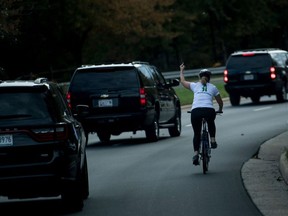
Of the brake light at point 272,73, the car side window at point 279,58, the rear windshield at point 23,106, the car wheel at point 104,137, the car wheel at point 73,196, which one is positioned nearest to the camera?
the rear windshield at point 23,106

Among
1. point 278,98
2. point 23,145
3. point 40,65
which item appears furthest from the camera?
point 40,65

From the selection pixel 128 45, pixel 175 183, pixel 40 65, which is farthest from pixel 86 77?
pixel 128 45

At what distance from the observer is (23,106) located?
13.0 m

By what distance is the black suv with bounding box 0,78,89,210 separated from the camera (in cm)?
1270

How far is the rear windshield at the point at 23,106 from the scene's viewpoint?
12898mm

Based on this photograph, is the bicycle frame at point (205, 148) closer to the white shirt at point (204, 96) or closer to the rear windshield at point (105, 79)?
the white shirt at point (204, 96)

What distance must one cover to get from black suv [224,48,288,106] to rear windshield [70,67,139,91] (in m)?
15.3

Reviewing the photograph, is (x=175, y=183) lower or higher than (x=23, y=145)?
lower

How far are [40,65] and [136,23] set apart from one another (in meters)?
6.71

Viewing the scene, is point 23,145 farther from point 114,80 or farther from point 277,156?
point 114,80

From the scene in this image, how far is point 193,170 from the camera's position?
1848cm

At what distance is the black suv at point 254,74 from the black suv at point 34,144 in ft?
87.5

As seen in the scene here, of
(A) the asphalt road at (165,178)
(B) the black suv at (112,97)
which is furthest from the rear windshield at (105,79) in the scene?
(A) the asphalt road at (165,178)

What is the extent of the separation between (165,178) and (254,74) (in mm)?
22809
